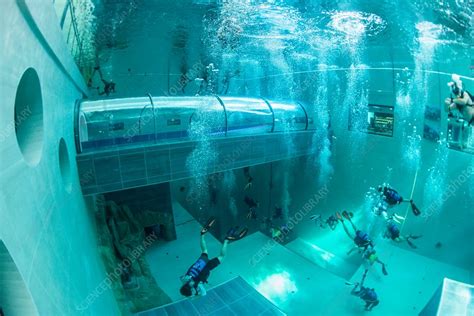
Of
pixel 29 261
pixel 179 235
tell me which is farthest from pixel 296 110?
pixel 29 261

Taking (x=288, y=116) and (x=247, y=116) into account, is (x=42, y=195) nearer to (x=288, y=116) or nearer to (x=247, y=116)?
(x=247, y=116)

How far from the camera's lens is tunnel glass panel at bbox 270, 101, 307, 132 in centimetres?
1045

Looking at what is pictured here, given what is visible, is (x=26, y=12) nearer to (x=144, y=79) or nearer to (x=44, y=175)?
(x=44, y=175)

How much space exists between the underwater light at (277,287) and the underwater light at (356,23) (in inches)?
352

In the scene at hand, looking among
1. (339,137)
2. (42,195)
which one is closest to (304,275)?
(339,137)

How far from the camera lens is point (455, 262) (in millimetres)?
8938

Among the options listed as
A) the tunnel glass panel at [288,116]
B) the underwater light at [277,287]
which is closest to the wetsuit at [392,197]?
the underwater light at [277,287]

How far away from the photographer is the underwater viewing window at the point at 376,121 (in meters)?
10.4

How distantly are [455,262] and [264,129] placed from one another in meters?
7.56

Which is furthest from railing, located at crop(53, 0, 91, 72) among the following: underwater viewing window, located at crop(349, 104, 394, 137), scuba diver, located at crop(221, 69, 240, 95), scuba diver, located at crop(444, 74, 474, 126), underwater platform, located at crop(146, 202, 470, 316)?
scuba diver, located at crop(221, 69, 240, 95)

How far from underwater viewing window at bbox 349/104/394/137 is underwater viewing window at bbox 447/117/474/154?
5.89 ft

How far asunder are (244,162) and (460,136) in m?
7.00

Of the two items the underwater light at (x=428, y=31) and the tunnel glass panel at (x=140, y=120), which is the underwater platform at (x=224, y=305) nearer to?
the tunnel glass panel at (x=140, y=120)

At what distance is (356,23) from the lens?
1000 centimetres
